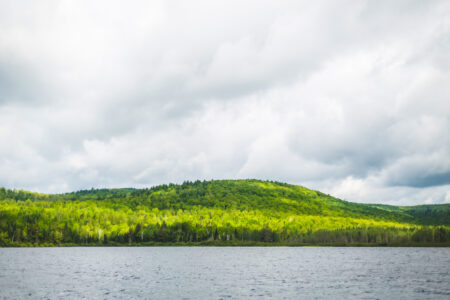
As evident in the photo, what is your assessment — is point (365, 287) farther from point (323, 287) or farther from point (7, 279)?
point (7, 279)

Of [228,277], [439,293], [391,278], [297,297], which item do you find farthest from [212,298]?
[391,278]

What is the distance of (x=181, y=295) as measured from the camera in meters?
66.5

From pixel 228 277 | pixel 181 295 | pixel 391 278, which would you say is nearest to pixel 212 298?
pixel 181 295

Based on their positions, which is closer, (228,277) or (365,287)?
(365,287)

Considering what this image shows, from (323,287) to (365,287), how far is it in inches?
323

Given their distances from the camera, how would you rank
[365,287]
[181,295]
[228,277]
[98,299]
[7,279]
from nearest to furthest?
[98,299]
[181,295]
[365,287]
[7,279]
[228,277]

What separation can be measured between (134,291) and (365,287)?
44652 mm

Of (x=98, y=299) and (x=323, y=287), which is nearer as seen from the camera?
(x=98, y=299)

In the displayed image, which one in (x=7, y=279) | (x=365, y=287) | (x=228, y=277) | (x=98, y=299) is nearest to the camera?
(x=98, y=299)

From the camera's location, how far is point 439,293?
67.1 metres

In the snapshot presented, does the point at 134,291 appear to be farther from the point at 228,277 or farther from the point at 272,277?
the point at 272,277

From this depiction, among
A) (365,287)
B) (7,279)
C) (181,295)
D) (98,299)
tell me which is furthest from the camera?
(7,279)

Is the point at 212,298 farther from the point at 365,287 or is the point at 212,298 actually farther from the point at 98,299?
the point at 365,287

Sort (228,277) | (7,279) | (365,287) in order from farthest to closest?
(228,277) → (7,279) → (365,287)
